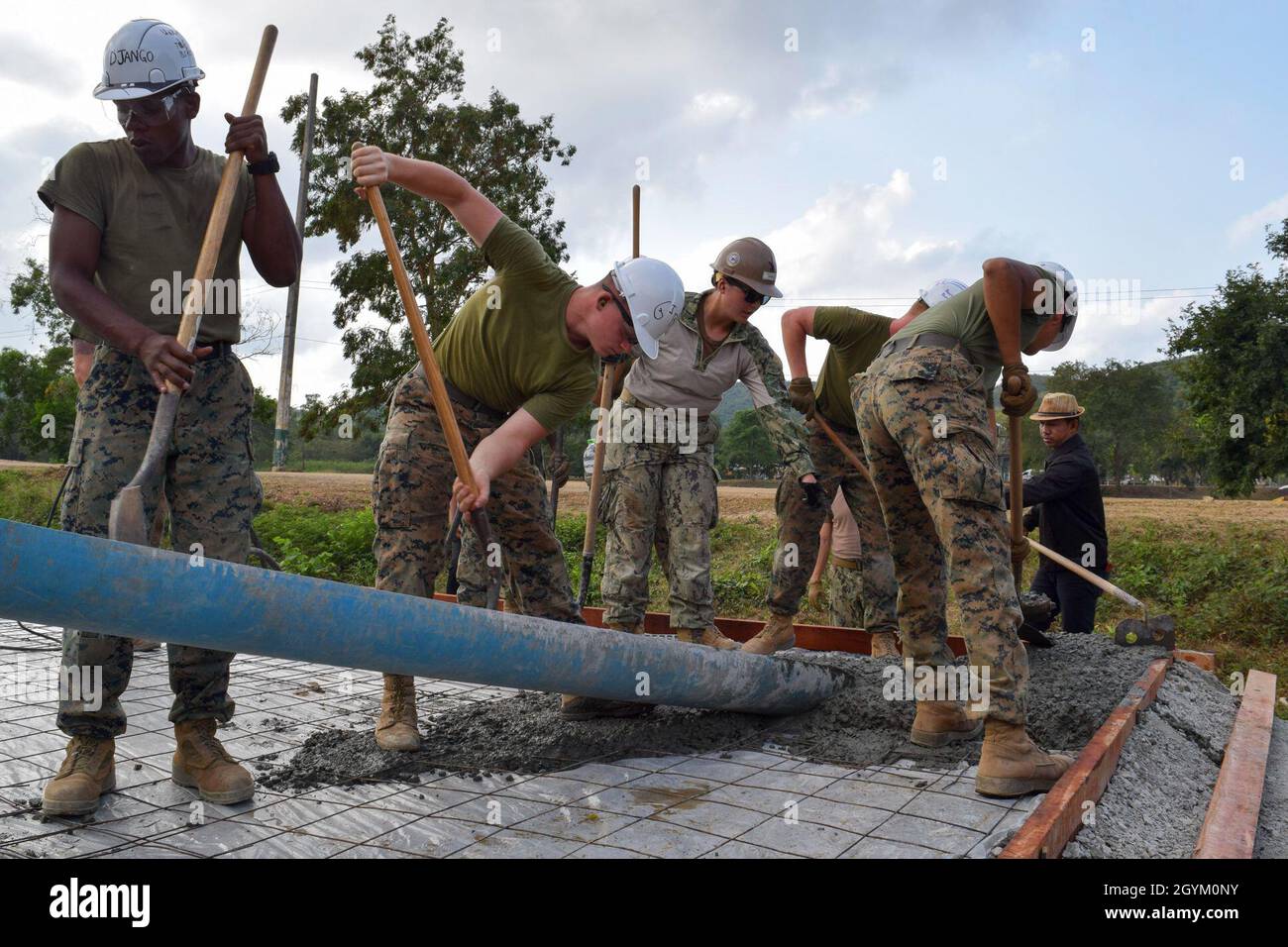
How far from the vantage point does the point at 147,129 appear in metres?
2.80

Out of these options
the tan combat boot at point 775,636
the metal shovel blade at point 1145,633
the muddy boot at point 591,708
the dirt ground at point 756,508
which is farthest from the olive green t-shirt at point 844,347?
the dirt ground at point 756,508

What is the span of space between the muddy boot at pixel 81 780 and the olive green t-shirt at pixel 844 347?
11.3 feet

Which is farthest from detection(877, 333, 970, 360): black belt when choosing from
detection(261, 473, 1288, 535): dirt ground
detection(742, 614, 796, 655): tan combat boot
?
detection(261, 473, 1288, 535): dirt ground

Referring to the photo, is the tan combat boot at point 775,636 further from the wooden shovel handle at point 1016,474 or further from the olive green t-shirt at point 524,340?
the olive green t-shirt at point 524,340

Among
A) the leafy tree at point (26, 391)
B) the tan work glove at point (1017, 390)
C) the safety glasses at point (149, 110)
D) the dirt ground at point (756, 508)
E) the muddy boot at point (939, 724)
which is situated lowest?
the muddy boot at point (939, 724)

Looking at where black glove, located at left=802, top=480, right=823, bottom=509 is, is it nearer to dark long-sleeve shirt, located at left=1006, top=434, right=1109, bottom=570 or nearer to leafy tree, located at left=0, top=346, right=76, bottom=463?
dark long-sleeve shirt, located at left=1006, top=434, right=1109, bottom=570

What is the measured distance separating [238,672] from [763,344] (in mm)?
2900

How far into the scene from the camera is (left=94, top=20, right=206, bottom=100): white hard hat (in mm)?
2729

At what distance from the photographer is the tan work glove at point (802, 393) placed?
492cm

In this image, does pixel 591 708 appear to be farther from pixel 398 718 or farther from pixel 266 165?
pixel 266 165

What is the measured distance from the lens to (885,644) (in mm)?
4742

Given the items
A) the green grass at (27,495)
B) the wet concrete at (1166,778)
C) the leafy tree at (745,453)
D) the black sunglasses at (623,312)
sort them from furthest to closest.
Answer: the leafy tree at (745,453), the green grass at (27,495), the black sunglasses at (623,312), the wet concrete at (1166,778)
